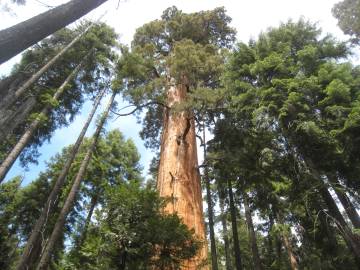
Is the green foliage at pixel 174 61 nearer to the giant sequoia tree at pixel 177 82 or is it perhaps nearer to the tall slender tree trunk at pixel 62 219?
the giant sequoia tree at pixel 177 82

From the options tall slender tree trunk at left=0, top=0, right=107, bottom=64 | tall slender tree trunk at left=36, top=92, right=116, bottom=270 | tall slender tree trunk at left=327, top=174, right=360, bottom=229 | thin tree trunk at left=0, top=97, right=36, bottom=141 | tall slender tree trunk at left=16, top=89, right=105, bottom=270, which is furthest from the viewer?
thin tree trunk at left=0, top=97, right=36, bottom=141

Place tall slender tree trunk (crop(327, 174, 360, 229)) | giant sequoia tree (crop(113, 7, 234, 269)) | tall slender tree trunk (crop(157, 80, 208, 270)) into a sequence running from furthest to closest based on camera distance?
giant sequoia tree (crop(113, 7, 234, 269))
tall slender tree trunk (crop(157, 80, 208, 270))
tall slender tree trunk (crop(327, 174, 360, 229))

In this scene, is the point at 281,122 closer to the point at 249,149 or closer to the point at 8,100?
the point at 249,149

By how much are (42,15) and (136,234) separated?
10.6 ft

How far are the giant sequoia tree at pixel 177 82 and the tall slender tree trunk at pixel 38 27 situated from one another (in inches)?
129

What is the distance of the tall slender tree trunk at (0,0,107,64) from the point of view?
3363 millimetres

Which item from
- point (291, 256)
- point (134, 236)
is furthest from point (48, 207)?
point (291, 256)

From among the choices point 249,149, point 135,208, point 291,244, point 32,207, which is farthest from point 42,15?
point 32,207

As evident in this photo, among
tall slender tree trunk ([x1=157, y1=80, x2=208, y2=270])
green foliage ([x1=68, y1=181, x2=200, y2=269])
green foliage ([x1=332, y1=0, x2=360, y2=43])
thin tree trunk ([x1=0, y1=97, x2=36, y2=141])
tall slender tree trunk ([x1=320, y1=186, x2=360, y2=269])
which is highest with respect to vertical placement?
green foliage ([x1=332, y1=0, x2=360, y2=43])

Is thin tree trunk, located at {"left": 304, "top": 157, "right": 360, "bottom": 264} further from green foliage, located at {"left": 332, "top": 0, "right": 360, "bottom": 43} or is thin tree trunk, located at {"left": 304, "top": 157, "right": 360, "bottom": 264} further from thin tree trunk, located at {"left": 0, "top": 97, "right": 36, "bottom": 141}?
thin tree trunk, located at {"left": 0, "top": 97, "right": 36, "bottom": 141}

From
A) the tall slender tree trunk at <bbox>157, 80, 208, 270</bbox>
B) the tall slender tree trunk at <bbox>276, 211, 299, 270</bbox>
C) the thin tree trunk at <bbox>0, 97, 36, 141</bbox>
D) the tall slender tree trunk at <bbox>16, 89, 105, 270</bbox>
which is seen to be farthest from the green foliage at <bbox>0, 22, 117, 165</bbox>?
the tall slender tree trunk at <bbox>276, 211, 299, 270</bbox>

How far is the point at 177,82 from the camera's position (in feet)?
34.8

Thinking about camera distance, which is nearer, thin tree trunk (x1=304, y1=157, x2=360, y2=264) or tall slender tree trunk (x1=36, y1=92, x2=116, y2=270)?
thin tree trunk (x1=304, y1=157, x2=360, y2=264)

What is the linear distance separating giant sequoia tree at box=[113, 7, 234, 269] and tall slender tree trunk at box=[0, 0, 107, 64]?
3279 millimetres
